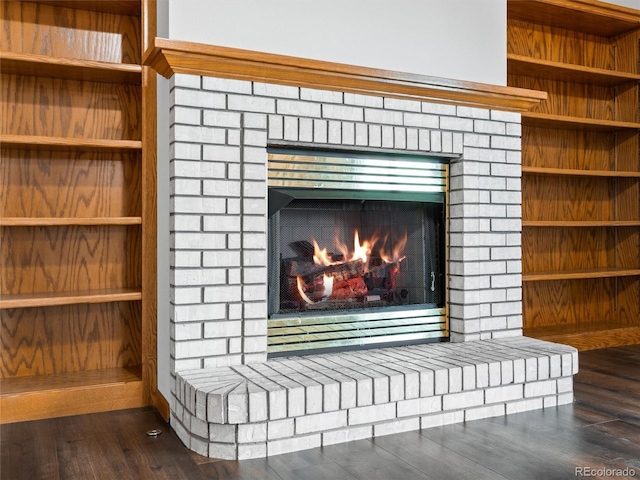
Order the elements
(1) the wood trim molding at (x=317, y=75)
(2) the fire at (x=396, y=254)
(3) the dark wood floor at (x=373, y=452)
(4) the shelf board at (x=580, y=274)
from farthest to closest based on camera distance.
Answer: (4) the shelf board at (x=580, y=274)
(2) the fire at (x=396, y=254)
(1) the wood trim molding at (x=317, y=75)
(3) the dark wood floor at (x=373, y=452)

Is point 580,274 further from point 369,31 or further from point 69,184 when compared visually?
point 69,184

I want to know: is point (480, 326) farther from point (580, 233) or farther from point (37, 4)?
point (37, 4)

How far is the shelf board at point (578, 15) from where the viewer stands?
343cm

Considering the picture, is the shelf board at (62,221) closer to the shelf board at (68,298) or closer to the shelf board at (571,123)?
the shelf board at (68,298)

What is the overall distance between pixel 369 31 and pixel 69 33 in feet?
4.23

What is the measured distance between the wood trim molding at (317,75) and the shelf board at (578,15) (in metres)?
0.88

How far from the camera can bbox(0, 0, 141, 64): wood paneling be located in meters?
2.49

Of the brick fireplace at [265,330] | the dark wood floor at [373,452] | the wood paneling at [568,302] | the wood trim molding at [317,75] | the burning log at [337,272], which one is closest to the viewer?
the dark wood floor at [373,452]

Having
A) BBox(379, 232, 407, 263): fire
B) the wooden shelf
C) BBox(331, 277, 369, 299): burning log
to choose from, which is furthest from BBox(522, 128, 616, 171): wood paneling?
BBox(331, 277, 369, 299): burning log

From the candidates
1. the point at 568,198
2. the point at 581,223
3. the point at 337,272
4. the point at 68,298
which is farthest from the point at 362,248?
the point at 568,198

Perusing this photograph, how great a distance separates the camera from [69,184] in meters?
2.59

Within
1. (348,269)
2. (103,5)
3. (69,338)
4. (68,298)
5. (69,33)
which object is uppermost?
(103,5)

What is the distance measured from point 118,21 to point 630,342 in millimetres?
3406

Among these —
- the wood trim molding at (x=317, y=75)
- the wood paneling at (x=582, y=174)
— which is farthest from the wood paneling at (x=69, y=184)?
the wood paneling at (x=582, y=174)
